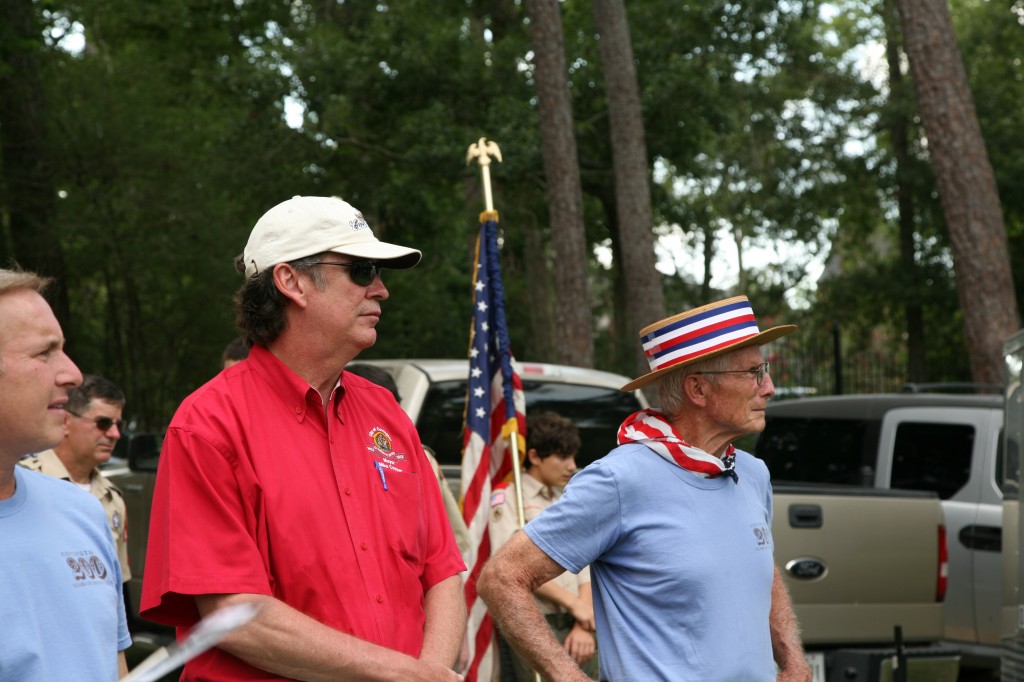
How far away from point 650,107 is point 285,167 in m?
5.47

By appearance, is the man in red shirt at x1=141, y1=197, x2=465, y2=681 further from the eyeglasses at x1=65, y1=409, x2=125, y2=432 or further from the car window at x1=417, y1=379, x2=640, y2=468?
the car window at x1=417, y1=379, x2=640, y2=468

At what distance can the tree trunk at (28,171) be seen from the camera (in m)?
17.2

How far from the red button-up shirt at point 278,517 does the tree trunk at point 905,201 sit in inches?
861

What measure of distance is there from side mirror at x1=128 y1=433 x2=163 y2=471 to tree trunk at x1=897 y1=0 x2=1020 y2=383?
816cm

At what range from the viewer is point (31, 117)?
1720 cm

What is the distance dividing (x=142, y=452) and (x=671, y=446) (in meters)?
5.34

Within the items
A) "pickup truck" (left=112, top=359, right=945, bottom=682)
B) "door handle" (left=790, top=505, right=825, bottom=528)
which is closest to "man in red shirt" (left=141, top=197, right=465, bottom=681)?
"pickup truck" (left=112, top=359, right=945, bottom=682)

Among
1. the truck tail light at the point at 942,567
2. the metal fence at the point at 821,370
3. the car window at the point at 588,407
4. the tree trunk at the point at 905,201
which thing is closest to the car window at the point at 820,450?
the truck tail light at the point at 942,567

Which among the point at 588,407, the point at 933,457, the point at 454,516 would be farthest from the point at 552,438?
the point at 933,457

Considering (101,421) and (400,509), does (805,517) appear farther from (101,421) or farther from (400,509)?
(400,509)

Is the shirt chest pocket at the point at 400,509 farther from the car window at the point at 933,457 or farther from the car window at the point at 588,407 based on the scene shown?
the car window at the point at 933,457

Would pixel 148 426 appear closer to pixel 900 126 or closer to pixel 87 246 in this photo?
pixel 87 246

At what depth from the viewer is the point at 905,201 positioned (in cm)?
2486

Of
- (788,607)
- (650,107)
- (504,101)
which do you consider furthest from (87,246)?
(788,607)
